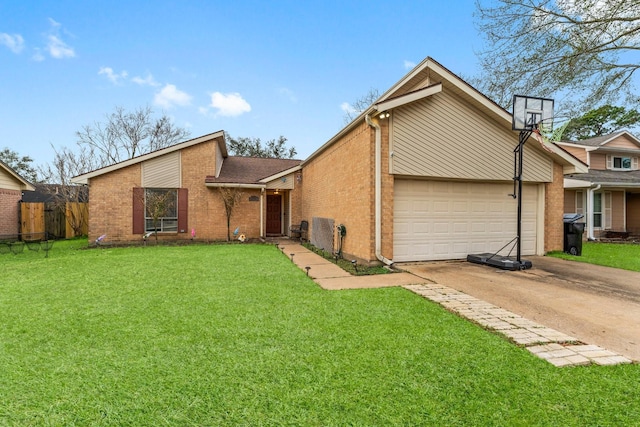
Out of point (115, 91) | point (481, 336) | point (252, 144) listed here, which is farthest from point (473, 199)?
point (252, 144)

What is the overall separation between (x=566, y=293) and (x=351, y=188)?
5.09 metres

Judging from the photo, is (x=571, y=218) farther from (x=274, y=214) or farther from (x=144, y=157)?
(x=144, y=157)

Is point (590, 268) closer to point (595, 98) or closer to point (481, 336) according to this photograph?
point (481, 336)

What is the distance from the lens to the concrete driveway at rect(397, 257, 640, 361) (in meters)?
3.52

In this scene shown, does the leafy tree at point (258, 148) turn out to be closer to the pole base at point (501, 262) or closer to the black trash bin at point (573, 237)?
the black trash bin at point (573, 237)

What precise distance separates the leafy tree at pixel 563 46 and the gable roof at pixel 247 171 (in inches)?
352

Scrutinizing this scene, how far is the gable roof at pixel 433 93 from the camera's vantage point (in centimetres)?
706

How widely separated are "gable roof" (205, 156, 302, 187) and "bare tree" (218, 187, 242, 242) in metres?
0.33

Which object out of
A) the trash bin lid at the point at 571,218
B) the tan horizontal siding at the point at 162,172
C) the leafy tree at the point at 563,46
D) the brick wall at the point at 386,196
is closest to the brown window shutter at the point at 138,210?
the tan horizontal siding at the point at 162,172

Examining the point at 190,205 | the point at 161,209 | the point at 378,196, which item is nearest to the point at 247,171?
the point at 190,205

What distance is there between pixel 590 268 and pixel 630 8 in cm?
785

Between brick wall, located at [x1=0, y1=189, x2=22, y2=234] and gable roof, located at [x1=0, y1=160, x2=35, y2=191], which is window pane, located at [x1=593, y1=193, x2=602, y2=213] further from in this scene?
brick wall, located at [x1=0, y1=189, x2=22, y2=234]

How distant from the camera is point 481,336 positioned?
131 inches

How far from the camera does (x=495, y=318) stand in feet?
12.8
